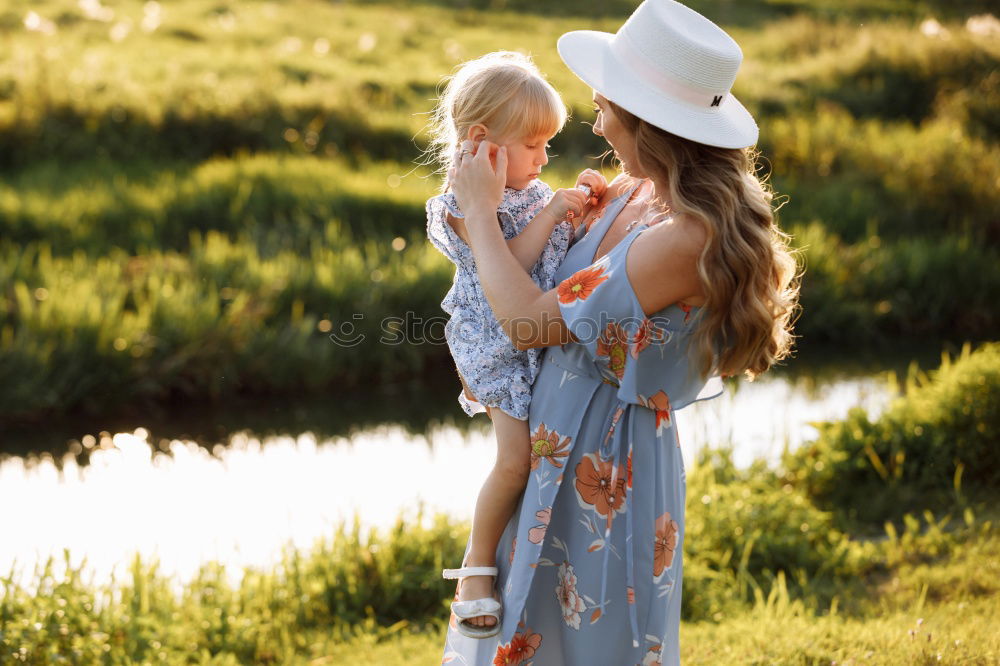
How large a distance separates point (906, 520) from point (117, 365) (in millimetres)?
4200

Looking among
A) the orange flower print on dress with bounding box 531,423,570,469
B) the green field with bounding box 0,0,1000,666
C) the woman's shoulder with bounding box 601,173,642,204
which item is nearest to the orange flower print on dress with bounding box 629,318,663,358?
the orange flower print on dress with bounding box 531,423,570,469

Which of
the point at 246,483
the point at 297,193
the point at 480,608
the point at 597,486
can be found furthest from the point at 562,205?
the point at 297,193

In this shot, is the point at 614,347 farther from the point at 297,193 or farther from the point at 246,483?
the point at 297,193

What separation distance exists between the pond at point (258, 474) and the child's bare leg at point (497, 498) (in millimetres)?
Result: 1887

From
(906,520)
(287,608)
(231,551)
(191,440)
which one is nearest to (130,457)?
(191,440)

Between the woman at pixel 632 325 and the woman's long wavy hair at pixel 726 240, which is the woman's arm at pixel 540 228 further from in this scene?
the woman's long wavy hair at pixel 726 240

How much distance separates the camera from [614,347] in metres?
2.18

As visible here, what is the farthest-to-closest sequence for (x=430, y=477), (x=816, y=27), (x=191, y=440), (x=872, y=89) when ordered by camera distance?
1. (x=816, y=27)
2. (x=872, y=89)
3. (x=191, y=440)
4. (x=430, y=477)

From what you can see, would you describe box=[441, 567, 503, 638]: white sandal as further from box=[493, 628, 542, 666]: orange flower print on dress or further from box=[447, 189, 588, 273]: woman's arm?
box=[447, 189, 588, 273]: woman's arm

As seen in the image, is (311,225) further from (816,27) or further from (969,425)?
(816,27)

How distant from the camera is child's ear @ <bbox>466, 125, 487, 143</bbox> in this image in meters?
2.30

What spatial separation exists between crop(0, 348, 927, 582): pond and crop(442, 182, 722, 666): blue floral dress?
6.48 ft

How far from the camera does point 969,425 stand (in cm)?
482

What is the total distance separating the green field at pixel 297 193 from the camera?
21.4ft
